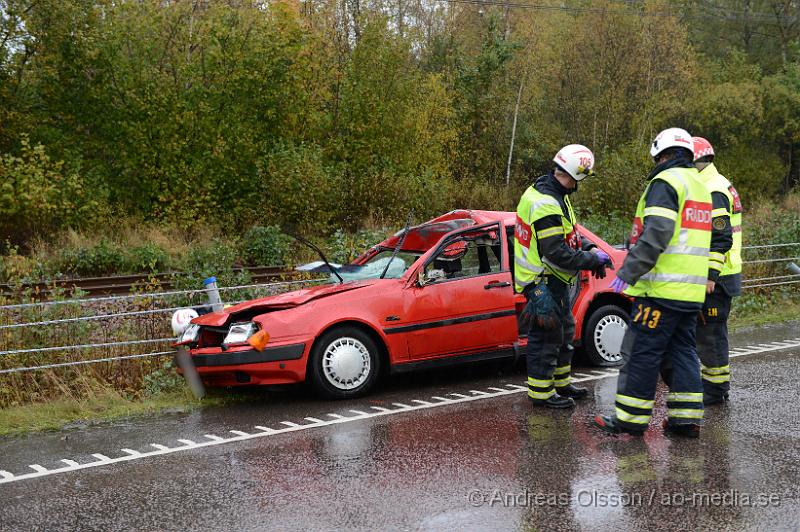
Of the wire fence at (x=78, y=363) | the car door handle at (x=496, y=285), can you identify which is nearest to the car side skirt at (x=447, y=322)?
the car door handle at (x=496, y=285)

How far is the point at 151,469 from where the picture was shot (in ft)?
20.6

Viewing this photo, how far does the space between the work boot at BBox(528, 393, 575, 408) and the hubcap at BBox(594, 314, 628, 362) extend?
1.77m

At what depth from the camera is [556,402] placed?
24.5ft

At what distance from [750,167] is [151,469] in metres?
41.3

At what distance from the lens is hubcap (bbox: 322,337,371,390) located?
812 centimetres

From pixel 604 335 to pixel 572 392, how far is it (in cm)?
156

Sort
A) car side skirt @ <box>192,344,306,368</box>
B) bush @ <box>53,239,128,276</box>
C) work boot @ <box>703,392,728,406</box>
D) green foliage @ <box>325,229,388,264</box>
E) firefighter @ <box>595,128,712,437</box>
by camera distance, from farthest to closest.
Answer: bush @ <box>53,239,128,276</box>
green foliage @ <box>325,229,388,264</box>
car side skirt @ <box>192,344,306,368</box>
work boot @ <box>703,392,728,406</box>
firefighter @ <box>595,128,712,437</box>

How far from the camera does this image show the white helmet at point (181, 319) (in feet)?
30.0

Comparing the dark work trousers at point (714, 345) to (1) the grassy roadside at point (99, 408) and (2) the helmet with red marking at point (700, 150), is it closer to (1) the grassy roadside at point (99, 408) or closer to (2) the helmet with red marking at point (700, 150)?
(2) the helmet with red marking at point (700, 150)

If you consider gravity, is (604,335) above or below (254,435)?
above

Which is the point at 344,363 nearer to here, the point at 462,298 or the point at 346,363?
the point at 346,363

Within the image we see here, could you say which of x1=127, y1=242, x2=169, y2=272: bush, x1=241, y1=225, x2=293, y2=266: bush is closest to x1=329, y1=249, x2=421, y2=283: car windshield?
x1=241, y1=225, x2=293, y2=266: bush

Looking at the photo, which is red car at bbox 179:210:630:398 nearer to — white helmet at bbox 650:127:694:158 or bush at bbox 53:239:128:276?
white helmet at bbox 650:127:694:158

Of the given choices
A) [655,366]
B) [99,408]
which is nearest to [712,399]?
[655,366]
